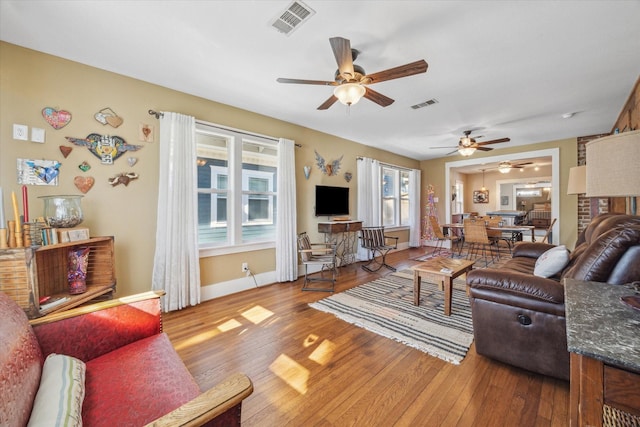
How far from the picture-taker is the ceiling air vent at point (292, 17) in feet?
5.83

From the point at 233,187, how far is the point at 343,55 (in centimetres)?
230

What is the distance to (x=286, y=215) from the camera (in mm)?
3965

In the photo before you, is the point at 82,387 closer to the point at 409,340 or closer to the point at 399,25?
the point at 409,340

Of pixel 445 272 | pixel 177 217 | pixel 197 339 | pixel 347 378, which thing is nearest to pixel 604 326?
pixel 347 378

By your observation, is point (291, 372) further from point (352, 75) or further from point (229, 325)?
point (352, 75)

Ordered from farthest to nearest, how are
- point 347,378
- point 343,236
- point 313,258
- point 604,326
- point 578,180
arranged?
1. point 343,236
2. point 313,258
3. point 578,180
4. point 347,378
5. point 604,326

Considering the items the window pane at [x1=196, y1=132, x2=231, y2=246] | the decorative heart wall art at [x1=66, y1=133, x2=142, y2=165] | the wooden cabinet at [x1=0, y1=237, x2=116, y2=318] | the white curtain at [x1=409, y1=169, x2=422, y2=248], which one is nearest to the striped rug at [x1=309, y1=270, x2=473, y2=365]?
the window pane at [x1=196, y1=132, x2=231, y2=246]

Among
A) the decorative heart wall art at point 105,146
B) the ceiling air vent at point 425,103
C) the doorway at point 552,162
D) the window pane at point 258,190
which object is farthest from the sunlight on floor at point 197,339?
the doorway at point 552,162

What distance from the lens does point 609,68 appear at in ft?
8.48

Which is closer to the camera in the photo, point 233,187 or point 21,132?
point 21,132

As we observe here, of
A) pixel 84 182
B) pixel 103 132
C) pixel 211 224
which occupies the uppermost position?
pixel 103 132

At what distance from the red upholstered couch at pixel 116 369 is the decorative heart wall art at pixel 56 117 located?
6.51 feet

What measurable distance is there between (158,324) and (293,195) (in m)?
2.69

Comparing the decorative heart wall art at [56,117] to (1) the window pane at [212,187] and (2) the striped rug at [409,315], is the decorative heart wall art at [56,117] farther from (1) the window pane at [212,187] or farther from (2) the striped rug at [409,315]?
(2) the striped rug at [409,315]
